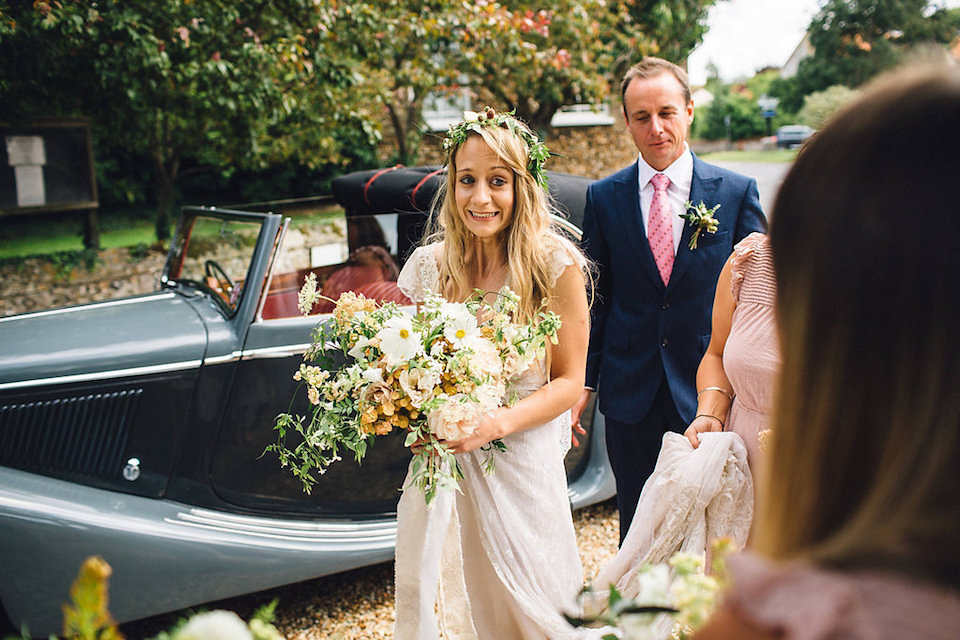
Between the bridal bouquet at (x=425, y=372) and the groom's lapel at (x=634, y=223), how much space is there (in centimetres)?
94

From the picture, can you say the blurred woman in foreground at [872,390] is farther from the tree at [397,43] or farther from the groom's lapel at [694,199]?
the tree at [397,43]

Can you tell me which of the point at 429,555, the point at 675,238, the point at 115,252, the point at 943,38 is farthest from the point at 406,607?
the point at 943,38

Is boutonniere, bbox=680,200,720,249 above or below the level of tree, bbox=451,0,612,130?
below

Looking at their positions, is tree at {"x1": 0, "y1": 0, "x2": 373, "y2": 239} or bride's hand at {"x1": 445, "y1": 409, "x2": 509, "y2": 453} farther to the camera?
tree at {"x1": 0, "y1": 0, "x2": 373, "y2": 239}

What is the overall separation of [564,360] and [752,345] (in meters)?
0.62

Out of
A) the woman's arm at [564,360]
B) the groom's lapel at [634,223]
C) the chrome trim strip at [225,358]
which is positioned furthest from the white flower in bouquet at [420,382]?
the chrome trim strip at [225,358]

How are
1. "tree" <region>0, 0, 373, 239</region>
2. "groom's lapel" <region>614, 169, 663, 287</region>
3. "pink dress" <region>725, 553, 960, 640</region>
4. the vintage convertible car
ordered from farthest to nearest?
1. "tree" <region>0, 0, 373, 239</region>
2. "groom's lapel" <region>614, 169, 663, 287</region>
3. the vintage convertible car
4. "pink dress" <region>725, 553, 960, 640</region>

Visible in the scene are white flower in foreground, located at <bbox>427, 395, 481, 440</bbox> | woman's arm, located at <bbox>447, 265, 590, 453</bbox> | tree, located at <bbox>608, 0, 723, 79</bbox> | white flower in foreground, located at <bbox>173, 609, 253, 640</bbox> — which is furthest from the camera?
tree, located at <bbox>608, 0, 723, 79</bbox>

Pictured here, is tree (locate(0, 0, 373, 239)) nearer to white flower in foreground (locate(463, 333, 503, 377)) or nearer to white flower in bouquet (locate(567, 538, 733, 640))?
white flower in foreground (locate(463, 333, 503, 377))

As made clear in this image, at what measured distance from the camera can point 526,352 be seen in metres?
2.14

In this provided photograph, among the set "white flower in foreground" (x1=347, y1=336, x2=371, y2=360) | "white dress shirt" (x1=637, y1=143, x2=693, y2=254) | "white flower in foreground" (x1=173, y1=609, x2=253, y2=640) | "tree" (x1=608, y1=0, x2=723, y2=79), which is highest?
"tree" (x1=608, y1=0, x2=723, y2=79)

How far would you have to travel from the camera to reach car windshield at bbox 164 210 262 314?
368cm

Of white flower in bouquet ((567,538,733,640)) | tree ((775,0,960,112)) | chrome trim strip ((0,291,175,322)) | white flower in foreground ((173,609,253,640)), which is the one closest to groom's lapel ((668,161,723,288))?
white flower in bouquet ((567,538,733,640))

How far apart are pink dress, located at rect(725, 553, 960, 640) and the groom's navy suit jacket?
2247mm
